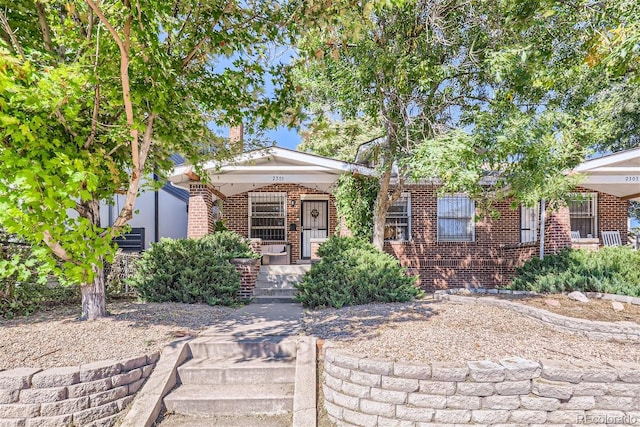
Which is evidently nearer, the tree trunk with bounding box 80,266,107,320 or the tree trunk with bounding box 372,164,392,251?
the tree trunk with bounding box 80,266,107,320

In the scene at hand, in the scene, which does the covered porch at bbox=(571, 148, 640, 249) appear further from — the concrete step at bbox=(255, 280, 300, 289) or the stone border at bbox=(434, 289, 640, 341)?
the concrete step at bbox=(255, 280, 300, 289)

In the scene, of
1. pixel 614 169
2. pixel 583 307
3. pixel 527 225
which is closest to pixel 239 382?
pixel 583 307

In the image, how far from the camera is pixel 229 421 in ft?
12.0

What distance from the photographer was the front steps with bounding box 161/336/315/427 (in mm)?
3723

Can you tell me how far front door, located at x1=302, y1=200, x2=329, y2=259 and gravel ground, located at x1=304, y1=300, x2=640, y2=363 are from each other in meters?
7.03

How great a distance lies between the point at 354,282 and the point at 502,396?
3.56m

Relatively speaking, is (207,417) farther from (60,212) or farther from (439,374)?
(60,212)

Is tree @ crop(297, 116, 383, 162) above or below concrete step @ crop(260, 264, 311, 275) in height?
above

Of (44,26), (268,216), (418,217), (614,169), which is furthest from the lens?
(268,216)

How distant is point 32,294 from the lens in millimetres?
6094

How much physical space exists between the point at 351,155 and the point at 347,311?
49.2 feet

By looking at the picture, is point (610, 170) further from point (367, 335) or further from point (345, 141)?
point (345, 141)

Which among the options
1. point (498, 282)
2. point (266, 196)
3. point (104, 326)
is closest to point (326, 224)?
point (266, 196)

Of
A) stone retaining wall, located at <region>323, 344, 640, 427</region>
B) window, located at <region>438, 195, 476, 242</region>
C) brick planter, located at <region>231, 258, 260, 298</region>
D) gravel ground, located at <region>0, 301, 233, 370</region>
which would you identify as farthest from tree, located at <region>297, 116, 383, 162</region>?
stone retaining wall, located at <region>323, 344, 640, 427</region>
